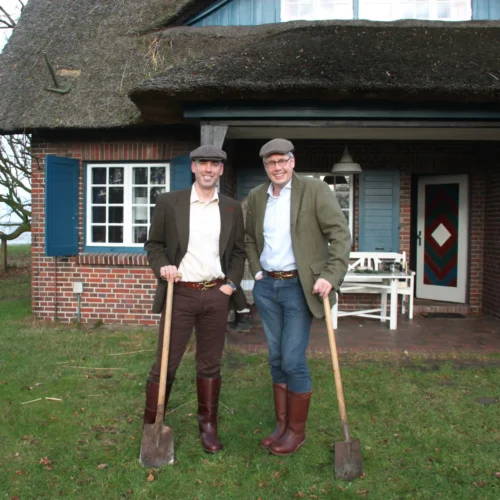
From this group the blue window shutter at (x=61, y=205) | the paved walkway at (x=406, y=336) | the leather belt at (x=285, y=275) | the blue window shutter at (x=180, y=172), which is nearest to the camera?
the leather belt at (x=285, y=275)

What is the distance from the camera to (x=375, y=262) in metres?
7.47

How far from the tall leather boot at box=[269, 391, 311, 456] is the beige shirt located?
2.85 ft

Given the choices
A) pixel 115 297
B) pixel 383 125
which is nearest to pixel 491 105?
pixel 383 125

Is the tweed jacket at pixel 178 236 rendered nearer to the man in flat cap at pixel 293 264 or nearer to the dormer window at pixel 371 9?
the man in flat cap at pixel 293 264

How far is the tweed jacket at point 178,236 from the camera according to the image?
126 inches

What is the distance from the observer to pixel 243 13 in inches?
298

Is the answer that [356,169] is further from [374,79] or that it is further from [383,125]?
[374,79]

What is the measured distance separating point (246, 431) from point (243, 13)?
6094 mm

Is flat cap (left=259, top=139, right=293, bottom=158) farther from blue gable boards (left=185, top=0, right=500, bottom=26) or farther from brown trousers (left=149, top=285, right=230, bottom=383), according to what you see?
blue gable boards (left=185, top=0, right=500, bottom=26)

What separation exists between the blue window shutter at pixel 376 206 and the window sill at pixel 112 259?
3.13 meters

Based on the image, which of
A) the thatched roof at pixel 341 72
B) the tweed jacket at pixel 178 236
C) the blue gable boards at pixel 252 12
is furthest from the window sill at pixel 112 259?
the tweed jacket at pixel 178 236

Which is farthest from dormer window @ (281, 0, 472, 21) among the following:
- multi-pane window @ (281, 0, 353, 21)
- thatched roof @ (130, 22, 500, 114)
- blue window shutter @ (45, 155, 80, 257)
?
blue window shutter @ (45, 155, 80, 257)

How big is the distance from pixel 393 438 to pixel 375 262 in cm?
426

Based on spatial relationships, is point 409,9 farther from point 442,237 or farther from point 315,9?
point 442,237
